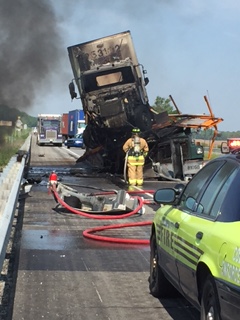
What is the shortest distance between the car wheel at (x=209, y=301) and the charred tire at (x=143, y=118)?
55.2ft

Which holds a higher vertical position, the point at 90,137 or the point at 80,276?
the point at 90,137

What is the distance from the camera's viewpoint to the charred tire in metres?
21.2

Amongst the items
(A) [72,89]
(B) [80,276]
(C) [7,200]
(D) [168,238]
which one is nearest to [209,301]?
(D) [168,238]

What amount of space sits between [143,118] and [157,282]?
1518cm

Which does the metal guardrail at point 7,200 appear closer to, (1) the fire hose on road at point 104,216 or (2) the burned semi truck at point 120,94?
(1) the fire hose on road at point 104,216

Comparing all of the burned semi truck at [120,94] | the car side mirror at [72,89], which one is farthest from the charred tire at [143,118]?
the car side mirror at [72,89]

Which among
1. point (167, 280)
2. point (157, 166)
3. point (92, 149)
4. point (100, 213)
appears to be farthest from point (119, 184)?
point (167, 280)

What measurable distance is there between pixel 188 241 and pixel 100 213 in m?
7.52

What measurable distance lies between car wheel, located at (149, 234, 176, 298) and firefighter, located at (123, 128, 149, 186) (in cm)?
1295

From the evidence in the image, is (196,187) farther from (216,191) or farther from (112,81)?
(112,81)

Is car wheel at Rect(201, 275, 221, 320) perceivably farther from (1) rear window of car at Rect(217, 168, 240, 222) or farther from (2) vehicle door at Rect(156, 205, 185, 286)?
(2) vehicle door at Rect(156, 205, 185, 286)

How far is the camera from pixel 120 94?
68.8 feet

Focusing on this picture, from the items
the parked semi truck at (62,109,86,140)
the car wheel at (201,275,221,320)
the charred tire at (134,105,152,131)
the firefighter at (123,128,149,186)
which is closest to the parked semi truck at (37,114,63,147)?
the parked semi truck at (62,109,86,140)

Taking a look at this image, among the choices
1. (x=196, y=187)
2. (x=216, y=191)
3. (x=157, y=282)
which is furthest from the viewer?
(x=157, y=282)
